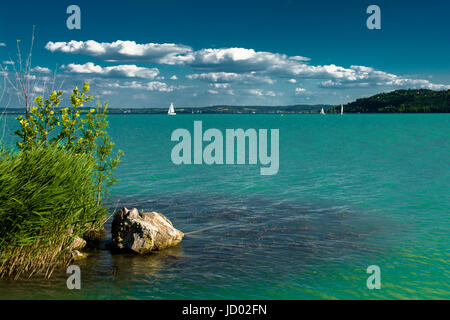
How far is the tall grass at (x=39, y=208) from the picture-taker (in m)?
13.4

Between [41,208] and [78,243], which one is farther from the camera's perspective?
[78,243]

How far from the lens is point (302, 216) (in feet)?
80.8

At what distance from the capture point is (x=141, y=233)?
1789cm

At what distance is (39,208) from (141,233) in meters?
5.17

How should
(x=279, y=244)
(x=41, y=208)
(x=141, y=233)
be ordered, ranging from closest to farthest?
(x=41, y=208) → (x=141, y=233) → (x=279, y=244)

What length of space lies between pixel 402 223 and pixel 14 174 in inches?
806

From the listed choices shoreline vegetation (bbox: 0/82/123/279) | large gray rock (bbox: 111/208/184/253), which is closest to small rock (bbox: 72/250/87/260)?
shoreline vegetation (bbox: 0/82/123/279)

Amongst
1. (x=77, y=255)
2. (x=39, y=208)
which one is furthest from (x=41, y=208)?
(x=77, y=255)

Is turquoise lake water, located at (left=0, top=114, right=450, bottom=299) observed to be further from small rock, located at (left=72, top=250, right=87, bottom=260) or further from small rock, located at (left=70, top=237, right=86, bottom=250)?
small rock, located at (left=70, top=237, right=86, bottom=250)

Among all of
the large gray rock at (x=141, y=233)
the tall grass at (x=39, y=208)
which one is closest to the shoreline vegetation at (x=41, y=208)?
the tall grass at (x=39, y=208)

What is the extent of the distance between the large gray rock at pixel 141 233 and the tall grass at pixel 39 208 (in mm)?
2350

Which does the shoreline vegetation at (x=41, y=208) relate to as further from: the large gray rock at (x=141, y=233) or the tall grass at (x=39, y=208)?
the large gray rock at (x=141, y=233)

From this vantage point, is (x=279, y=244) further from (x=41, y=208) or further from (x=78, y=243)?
(x=41, y=208)

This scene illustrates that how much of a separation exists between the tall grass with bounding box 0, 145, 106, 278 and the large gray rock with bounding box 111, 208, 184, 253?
235cm
